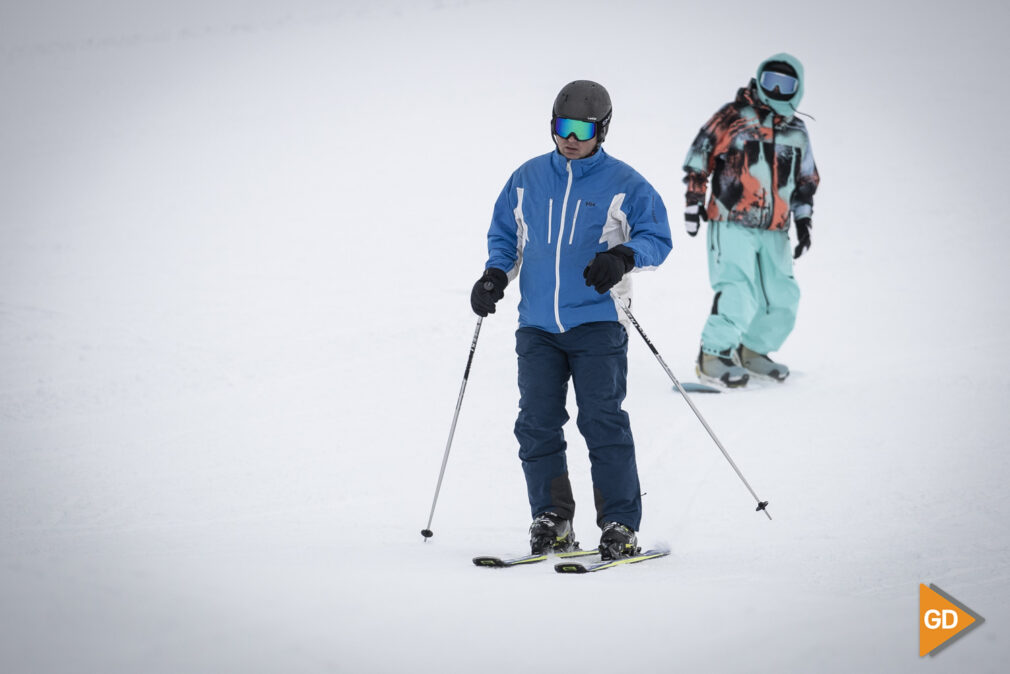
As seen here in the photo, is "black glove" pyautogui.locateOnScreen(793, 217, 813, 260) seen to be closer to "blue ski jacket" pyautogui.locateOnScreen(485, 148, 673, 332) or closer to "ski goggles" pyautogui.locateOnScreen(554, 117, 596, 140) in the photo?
"blue ski jacket" pyautogui.locateOnScreen(485, 148, 673, 332)

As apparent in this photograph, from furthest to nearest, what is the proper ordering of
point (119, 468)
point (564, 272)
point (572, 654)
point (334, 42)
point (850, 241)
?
point (334, 42)
point (850, 241)
point (119, 468)
point (564, 272)
point (572, 654)

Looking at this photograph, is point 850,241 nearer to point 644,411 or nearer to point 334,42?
point 644,411

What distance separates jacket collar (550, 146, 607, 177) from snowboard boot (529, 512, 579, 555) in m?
1.30

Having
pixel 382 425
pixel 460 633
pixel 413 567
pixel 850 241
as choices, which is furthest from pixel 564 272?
pixel 850 241

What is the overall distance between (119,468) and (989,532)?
4.07 m

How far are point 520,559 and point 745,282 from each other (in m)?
3.83

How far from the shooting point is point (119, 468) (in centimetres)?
503

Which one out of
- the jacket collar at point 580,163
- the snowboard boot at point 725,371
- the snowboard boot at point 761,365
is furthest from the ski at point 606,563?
the snowboard boot at point 761,365

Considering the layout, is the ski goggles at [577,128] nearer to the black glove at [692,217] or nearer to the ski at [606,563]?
the ski at [606,563]

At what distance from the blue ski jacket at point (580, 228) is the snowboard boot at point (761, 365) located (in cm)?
355

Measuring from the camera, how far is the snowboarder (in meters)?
6.53

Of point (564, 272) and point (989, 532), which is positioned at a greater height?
point (564, 272)

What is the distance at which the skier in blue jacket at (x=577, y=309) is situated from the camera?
3.62 meters

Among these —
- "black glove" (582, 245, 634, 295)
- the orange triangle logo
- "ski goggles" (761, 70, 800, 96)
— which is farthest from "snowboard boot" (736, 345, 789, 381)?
the orange triangle logo
